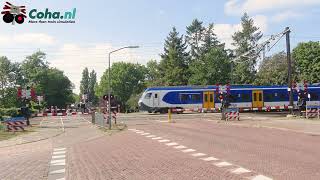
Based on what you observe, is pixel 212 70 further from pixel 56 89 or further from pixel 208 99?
pixel 56 89

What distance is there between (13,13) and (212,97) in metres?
30.9

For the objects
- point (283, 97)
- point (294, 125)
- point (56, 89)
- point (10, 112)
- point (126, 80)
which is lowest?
point (294, 125)

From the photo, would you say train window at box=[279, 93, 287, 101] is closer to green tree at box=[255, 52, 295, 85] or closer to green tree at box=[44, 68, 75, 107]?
green tree at box=[255, 52, 295, 85]

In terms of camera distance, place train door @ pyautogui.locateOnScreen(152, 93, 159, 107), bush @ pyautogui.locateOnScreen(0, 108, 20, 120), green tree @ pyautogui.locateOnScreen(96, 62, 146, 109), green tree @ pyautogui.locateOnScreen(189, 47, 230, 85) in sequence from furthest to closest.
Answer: green tree @ pyautogui.locateOnScreen(96, 62, 146, 109)
green tree @ pyautogui.locateOnScreen(189, 47, 230, 85)
train door @ pyautogui.locateOnScreen(152, 93, 159, 107)
bush @ pyautogui.locateOnScreen(0, 108, 20, 120)

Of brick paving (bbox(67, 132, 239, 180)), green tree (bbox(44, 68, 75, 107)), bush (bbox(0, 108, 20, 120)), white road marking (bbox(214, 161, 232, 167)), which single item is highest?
green tree (bbox(44, 68, 75, 107))

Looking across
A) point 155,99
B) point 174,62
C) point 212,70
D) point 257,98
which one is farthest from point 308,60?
point 155,99

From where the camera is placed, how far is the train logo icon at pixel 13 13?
35100mm

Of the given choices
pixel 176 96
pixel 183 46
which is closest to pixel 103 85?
pixel 183 46

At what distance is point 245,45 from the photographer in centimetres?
10506

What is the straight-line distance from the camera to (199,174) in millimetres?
→ 11922

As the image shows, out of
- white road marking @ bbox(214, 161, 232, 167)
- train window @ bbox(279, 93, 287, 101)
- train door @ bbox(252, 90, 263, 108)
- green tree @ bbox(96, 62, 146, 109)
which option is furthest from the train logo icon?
green tree @ bbox(96, 62, 146, 109)

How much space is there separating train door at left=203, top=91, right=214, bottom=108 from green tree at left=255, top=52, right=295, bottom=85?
35.1 m

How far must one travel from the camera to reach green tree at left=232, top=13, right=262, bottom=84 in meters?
101

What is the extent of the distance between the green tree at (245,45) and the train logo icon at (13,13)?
68679 mm
